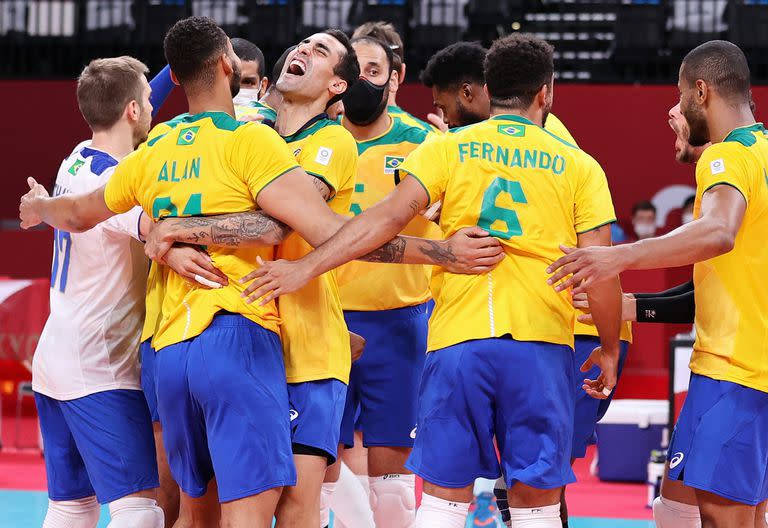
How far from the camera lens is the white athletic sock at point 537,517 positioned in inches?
155

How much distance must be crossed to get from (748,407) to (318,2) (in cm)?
1027

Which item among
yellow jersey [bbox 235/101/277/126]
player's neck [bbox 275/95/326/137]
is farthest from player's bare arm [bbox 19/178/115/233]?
Result: yellow jersey [bbox 235/101/277/126]

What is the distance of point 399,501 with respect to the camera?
522 cm

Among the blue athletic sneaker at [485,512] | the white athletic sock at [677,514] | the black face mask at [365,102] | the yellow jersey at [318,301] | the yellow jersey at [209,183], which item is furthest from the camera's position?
the blue athletic sneaker at [485,512]

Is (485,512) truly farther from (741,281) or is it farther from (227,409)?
(227,409)

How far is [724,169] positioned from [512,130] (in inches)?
30.4

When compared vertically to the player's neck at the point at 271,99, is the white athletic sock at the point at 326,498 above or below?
below

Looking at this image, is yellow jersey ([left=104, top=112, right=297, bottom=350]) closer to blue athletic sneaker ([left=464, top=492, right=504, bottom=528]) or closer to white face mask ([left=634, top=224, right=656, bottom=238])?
blue athletic sneaker ([left=464, top=492, right=504, bottom=528])

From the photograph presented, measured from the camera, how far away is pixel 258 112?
498cm

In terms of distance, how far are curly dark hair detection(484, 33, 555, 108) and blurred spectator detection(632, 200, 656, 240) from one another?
7.34 m

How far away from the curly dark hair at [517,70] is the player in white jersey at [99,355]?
4.80ft

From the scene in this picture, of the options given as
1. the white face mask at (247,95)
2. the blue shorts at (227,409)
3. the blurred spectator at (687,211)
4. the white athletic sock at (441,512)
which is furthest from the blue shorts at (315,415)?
the blurred spectator at (687,211)

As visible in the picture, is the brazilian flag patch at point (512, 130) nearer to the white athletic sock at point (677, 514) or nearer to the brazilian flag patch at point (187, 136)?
the brazilian flag patch at point (187, 136)

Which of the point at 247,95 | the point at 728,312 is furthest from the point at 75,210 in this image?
the point at 728,312
